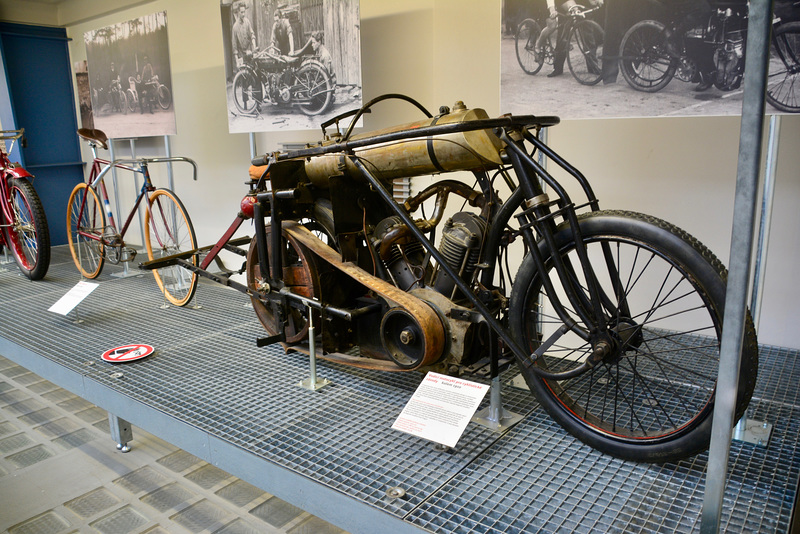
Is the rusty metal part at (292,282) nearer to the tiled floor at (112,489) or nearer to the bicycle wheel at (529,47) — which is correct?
the tiled floor at (112,489)

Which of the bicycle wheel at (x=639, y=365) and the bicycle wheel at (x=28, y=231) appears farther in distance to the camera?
the bicycle wheel at (x=28, y=231)

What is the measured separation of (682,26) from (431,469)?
73.9 inches

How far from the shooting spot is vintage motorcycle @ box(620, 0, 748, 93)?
214cm

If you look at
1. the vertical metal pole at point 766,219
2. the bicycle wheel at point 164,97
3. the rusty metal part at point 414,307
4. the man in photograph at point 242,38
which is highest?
the man in photograph at point 242,38

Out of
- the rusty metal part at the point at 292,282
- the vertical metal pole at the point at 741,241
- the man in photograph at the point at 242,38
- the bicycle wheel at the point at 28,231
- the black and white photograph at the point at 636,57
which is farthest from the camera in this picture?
the bicycle wheel at the point at 28,231

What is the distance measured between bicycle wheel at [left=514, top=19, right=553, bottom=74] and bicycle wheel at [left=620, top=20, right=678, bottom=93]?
31cm

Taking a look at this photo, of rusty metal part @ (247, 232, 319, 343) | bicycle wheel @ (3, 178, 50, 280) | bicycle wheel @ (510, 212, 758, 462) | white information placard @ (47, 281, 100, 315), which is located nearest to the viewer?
bicycle wheel @ (510, 212, 758, 462)

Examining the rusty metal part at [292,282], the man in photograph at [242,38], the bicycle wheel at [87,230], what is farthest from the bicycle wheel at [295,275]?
the bicycle wheel at [87,230]

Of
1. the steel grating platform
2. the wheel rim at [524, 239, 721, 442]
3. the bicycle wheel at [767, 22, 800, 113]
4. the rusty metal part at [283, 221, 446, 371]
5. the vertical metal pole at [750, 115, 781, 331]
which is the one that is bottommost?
the steel grating platform

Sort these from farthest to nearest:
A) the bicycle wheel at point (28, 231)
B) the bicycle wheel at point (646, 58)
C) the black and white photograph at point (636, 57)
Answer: the bicycle wheel at point (28, 231), the bicycle wheel at point (646, 58), the black and white photograph at point (636, 57)

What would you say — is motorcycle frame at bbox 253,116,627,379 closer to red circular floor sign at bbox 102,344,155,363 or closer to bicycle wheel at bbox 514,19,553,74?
bicycle wheel at bbox 514,19,553,74

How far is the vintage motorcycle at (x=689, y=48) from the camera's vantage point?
7.04 ft

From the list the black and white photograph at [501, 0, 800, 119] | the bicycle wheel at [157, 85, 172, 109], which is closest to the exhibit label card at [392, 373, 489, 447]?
the black and white photograph at [501, 0, 800, 119]

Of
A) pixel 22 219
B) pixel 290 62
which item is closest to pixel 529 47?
pixel 290 62
